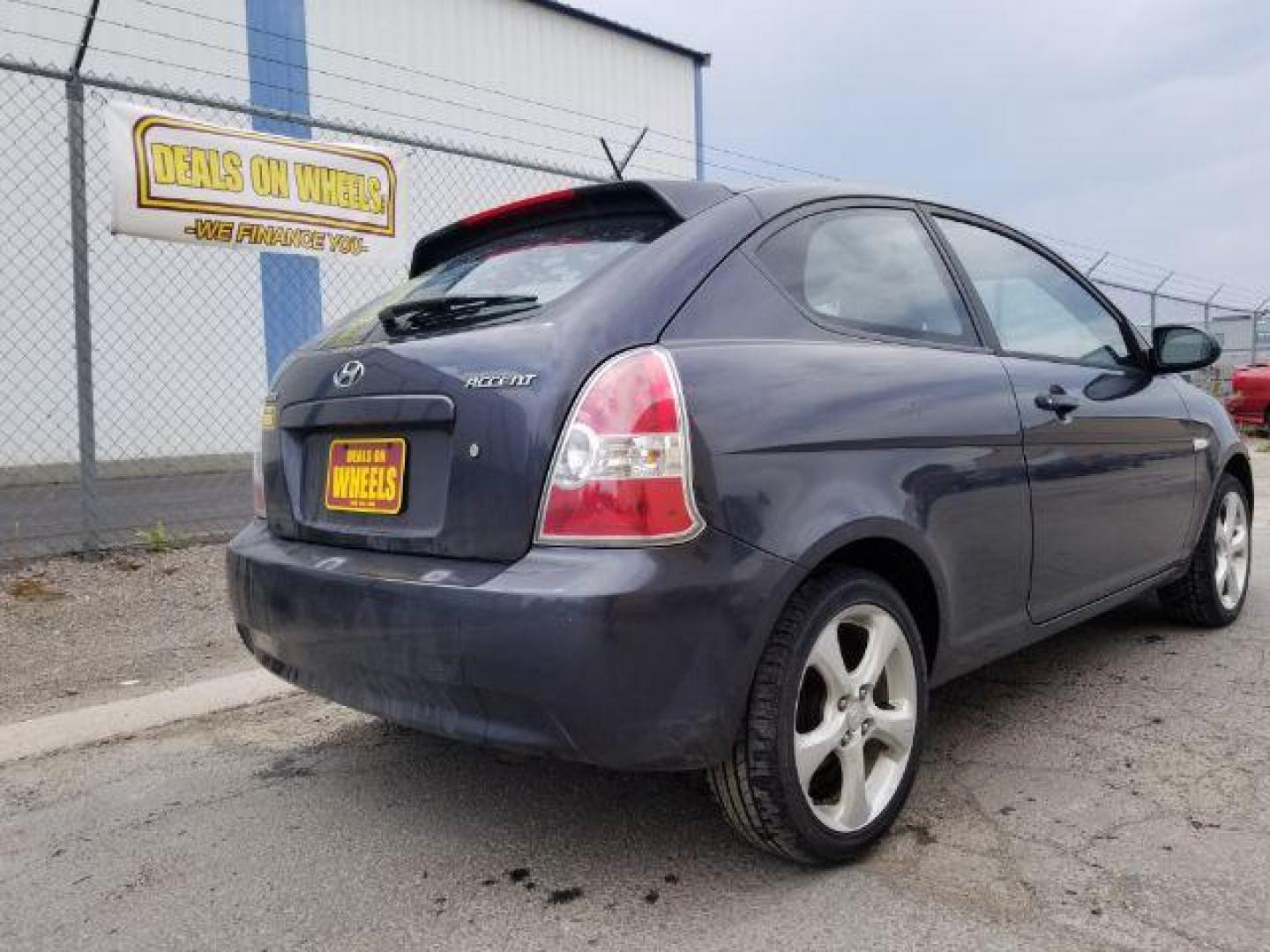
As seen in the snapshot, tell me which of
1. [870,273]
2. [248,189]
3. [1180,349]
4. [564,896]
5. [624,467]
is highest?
[248,189]

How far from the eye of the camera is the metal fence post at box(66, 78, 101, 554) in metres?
4.60

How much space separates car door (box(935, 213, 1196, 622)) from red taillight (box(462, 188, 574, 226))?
1.16m

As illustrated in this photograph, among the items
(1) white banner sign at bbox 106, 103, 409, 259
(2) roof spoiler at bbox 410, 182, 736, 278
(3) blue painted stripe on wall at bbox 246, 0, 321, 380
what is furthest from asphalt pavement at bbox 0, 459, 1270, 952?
(3) blue painted stripe on wall at bbox 246, 0, 321, 380

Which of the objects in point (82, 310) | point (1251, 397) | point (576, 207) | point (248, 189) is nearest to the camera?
point (576, 207)

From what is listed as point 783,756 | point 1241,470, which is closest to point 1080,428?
point 783,756

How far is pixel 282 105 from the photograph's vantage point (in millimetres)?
11016

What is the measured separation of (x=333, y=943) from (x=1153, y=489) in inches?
115

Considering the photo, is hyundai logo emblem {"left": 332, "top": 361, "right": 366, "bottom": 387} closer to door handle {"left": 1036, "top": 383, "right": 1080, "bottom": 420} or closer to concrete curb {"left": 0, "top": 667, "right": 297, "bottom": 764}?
concrete curb {"left": 0, "top": 667, "right": 297, "bottom": 764}

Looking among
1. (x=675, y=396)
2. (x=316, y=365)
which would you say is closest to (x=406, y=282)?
(x=316, y=365)

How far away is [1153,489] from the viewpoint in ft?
11.2

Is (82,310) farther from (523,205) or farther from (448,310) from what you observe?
(448,310)

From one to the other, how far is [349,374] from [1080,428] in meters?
2.13

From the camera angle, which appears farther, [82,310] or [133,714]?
[82,310]

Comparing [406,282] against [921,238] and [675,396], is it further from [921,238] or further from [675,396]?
[921,238]
